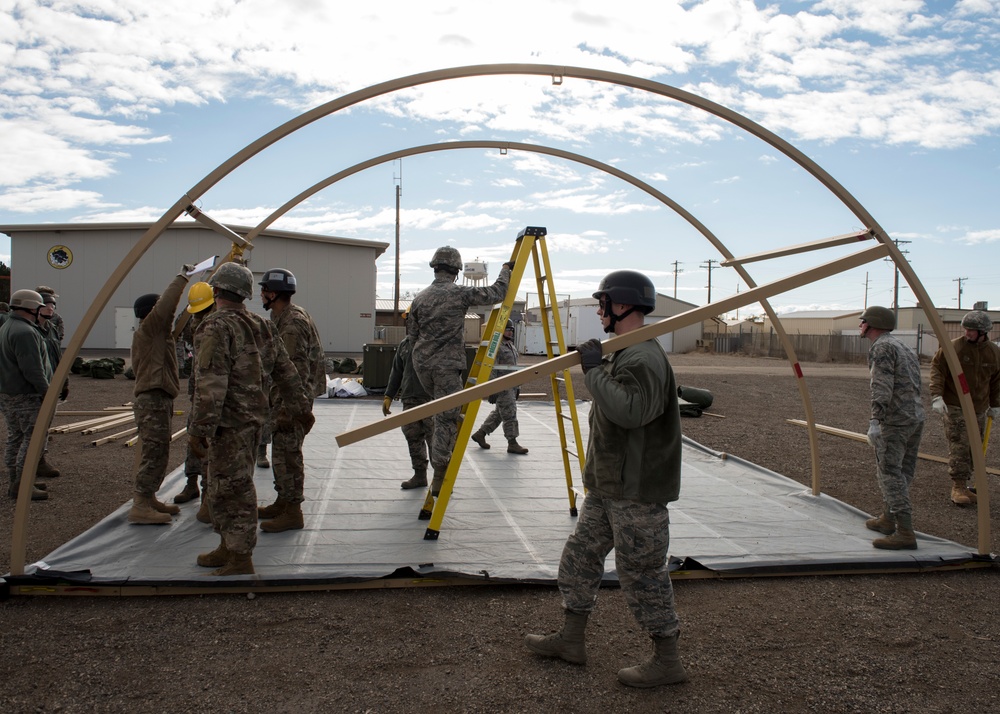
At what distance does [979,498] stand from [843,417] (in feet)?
33.7

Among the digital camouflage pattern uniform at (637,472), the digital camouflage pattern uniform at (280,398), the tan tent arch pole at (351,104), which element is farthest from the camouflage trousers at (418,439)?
the digital camouflage pattern uniform at (637,472)

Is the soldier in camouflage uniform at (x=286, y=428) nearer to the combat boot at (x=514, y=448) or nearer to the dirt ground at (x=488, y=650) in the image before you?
the dirt ground at (x=488, y=650)

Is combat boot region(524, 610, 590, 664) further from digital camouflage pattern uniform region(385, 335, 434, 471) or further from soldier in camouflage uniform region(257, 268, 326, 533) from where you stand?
digital camouflage pattern uniform region(385, 335, 434, 471)

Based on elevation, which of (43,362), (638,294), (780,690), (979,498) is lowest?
(780,690)

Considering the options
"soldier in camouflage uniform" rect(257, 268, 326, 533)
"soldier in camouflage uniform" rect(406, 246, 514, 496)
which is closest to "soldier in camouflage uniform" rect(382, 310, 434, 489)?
"soldier in camouflage uniform" rect(406, 246, 514, 496)

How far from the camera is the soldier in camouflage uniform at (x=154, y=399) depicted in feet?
17.8

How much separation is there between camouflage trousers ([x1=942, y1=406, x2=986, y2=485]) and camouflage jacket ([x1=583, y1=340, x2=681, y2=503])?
5.64 m

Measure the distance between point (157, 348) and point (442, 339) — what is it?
2310 mm

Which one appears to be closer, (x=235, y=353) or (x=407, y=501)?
(x=235, y=353)

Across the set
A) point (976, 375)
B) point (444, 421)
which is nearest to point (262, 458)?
point (444, 421)

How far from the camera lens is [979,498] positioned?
5.08m

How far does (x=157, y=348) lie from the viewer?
18.2 feet

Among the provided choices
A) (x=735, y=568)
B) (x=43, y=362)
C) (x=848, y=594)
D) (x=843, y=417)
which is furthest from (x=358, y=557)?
(x=843, y=417)

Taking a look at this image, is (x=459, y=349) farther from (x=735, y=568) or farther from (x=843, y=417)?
(x=843, y=417)
